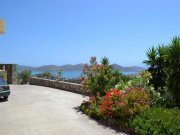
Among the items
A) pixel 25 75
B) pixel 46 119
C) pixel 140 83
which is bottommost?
pixel 46 119

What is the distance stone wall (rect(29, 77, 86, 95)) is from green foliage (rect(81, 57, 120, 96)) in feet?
14.7

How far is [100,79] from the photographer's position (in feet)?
50.2

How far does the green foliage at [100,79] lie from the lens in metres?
15.2

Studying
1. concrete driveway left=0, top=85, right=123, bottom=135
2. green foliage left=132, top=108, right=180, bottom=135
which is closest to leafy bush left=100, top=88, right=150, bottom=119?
green foliage left=132, top=108, right=180, bottom=135

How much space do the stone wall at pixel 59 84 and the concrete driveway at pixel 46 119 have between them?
3.00 meters

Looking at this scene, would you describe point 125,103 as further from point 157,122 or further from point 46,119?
point 46,119

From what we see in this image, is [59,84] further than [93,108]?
Yes

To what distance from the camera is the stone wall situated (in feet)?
68.7

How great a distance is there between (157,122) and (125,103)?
2111mm

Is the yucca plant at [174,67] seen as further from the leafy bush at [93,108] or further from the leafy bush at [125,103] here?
the leafy bush at [93,108]

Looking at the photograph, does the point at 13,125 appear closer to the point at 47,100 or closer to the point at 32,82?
the point at 47,100

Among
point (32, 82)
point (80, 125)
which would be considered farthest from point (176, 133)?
point (32, 82)

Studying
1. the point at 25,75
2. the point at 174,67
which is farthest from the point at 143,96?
the point at 25,75

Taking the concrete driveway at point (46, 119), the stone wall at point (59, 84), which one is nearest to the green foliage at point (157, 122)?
the concrete driveway at point (46, 119)
